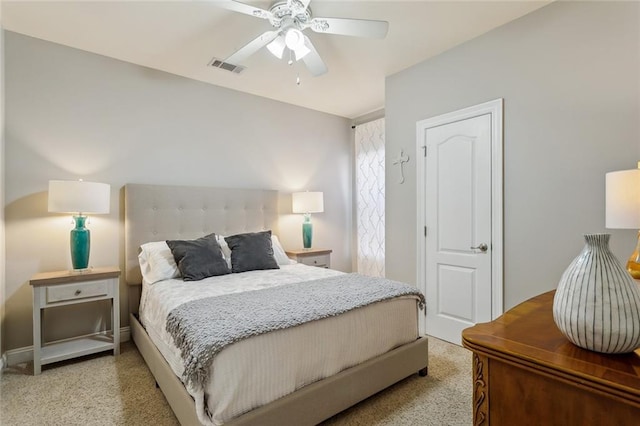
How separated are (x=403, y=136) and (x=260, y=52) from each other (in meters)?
1.70

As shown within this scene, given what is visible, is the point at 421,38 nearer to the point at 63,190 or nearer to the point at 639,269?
the point at 639,269

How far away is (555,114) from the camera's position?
231 centimetres

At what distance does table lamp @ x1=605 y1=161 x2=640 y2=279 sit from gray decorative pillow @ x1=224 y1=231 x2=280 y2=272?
8.46 feet

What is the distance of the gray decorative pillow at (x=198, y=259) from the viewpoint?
2666 mm

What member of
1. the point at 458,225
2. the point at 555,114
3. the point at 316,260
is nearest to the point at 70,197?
the point at 316,260

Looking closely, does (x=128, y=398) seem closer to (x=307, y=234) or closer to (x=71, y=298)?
Result: (x=71, y=298)

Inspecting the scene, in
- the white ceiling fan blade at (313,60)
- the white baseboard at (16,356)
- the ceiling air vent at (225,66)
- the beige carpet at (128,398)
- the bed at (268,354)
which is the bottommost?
the beige carpet at (128,398)

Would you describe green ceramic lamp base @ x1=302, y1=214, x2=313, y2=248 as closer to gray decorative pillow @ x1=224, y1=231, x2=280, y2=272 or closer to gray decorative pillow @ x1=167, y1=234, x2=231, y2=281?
gray decorative pillow @ x1=224, y1=231, x2=280, y2=272

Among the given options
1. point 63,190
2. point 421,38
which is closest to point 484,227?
point 421,38

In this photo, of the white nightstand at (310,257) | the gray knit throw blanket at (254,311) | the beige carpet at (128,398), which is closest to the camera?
the gray knit throw blanket at (254,311)

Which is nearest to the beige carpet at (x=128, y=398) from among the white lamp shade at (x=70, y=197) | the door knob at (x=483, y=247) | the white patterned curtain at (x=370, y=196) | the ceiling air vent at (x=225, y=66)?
the door knob at (x=483, y=247)

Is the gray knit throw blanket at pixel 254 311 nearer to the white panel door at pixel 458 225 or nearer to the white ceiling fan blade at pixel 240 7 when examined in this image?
the white panel door at pixel 458 225

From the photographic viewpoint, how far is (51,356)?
2.45m

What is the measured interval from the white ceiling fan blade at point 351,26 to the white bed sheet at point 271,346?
71.8 inches
